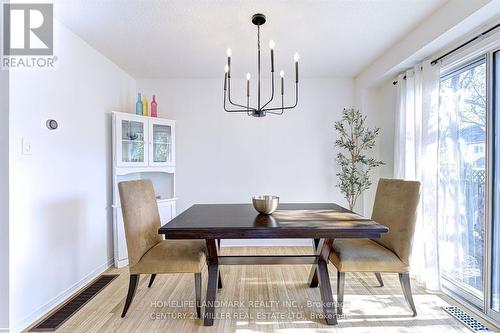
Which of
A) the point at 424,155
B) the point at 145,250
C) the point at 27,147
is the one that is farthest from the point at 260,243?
the point at 27,147

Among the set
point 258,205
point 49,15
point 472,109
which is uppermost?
point 49,15

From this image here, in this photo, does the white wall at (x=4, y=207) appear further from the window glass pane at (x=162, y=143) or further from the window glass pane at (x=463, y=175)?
the window glass pane at (x=463, y=175)

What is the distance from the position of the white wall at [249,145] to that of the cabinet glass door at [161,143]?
25cm

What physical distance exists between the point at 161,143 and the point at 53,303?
6.57ft

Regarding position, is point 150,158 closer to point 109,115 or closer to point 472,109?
point 109,115

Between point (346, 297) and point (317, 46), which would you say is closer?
point (346, 297)

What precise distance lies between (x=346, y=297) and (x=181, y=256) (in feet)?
4.91

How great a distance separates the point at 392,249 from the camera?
2096 millimetres

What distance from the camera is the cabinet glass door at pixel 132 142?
10.2ft

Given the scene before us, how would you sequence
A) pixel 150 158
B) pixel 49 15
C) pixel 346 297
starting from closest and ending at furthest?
pixel 49 15, pixel 346 297, pixel 150 158

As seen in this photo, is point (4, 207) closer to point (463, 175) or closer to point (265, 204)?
point (265, 204)

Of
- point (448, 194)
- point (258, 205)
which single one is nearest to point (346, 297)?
point (258, 205)

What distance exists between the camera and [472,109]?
87.5 inches

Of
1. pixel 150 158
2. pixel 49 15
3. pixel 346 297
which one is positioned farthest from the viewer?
pixel 150 158
